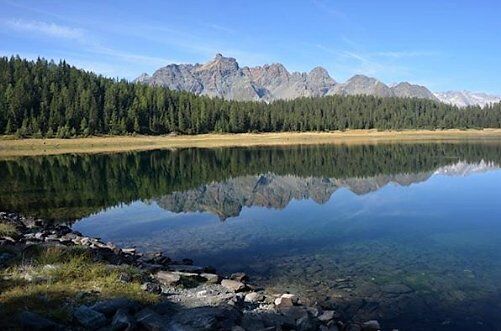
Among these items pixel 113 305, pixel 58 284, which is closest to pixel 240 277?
pixel 113 305

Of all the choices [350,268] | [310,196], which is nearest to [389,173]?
[310,196]

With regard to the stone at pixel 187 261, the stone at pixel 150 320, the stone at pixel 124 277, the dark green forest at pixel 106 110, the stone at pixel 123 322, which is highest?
the dark green forest at pixel 106 110

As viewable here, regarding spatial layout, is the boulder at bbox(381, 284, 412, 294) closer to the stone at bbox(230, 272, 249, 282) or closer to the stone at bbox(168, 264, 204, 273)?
the stone at bbox(230, 272, 249, 282)

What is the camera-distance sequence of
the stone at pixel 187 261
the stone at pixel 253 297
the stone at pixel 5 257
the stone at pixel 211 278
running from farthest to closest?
the stone at pixel 187 261
the stone at pixel 211 278
the stone at pixel 5 257
the stone at pixel 253 297

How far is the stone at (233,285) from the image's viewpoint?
49.0 ft

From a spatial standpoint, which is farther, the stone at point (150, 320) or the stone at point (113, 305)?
the stone at point (113, 305)

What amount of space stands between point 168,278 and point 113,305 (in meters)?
4.01

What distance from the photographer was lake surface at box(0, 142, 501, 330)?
15.5 metres

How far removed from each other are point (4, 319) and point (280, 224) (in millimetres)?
19002

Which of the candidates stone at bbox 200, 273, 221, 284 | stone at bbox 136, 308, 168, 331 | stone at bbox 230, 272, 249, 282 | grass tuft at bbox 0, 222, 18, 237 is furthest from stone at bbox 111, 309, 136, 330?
grass tuft at bbox 0, 222, 18, 237

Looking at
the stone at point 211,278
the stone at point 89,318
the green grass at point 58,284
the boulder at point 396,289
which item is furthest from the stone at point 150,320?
the boulder at point 396,289

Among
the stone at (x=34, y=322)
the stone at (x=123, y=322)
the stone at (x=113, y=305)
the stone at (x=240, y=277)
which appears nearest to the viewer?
the stone at (x=34, y=322)

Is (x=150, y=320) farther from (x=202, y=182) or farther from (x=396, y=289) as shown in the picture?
(x=202, y=182)

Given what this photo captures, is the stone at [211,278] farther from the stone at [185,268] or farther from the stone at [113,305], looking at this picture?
the stone at [113,305]
